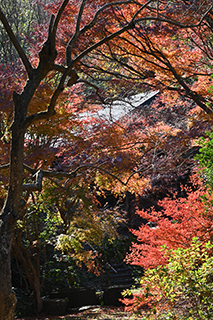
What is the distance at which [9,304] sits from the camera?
258 centimetres

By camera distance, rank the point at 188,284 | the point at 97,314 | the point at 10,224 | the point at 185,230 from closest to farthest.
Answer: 1. the point at 10,224
2. the point at 188,284
3. the point at 185,230
4. the point at 97,314

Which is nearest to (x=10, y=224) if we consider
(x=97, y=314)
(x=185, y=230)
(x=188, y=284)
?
(x=188, y=284)

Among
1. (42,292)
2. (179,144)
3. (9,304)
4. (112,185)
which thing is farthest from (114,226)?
(9,304)

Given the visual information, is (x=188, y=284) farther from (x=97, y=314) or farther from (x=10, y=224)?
(x=97, y=314)

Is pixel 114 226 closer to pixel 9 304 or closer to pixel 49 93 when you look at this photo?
pixel 49 93

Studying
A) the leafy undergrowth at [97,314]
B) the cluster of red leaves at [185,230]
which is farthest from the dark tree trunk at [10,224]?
the leafy undergrowth at [97,314]

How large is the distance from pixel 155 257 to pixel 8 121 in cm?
321

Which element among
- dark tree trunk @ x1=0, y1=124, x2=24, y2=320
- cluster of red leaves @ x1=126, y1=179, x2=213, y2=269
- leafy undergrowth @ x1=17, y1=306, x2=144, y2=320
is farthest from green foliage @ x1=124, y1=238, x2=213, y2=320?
leafy undergrowth @ x1=17, y1=306, x2=144, y2=320

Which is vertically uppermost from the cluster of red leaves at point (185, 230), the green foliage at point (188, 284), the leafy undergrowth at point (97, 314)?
the cluster of red leaves at point (185, 230)

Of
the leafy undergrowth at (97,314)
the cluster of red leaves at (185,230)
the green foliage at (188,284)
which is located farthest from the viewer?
the leafy undergrowth at (97,314)

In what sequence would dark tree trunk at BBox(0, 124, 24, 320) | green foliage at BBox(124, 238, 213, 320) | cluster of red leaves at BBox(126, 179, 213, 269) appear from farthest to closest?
cluster of red leaves at BBox(126, 179, 213, 269), green foliage at BBox(124, 238, 213, 320), dark tree trunk at BBox(0, 124, 24, 320)

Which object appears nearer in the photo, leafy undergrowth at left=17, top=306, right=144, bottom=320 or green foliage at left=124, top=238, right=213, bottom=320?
green foliage at left=124, top=238, right=213, bottom=320

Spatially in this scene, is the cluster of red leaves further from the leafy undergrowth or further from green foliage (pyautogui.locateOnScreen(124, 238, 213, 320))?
the leafy undergrowth

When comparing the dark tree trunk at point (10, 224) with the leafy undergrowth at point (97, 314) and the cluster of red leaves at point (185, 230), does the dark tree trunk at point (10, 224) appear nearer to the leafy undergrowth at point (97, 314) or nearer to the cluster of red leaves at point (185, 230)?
the cluster of red leaves at point (185, 230)
